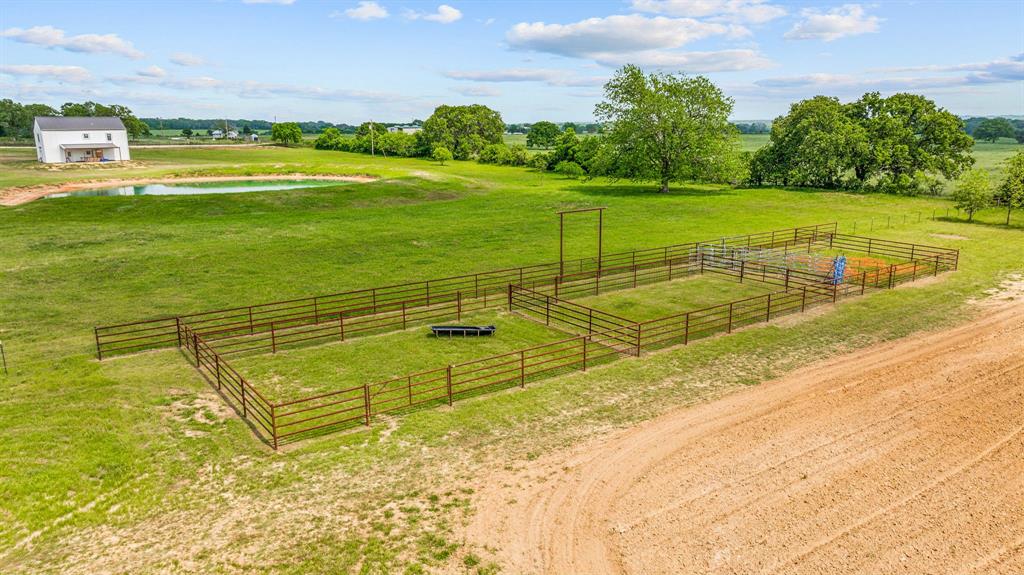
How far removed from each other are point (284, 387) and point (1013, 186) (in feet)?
166

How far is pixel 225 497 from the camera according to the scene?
1011cm

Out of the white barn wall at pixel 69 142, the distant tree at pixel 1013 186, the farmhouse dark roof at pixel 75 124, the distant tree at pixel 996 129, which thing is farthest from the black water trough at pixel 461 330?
the distant tree at pixel 996 129

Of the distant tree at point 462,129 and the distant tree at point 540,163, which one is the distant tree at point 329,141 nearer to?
the distant tree at point 462,129

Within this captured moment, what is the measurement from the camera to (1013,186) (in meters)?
42.5

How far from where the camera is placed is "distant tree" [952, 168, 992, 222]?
Result: 42.4 meters

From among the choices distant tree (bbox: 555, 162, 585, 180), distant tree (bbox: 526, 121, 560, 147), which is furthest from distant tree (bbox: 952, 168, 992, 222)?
distant tree (bbox: 526, 121, 560, 147)

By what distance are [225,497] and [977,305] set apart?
2511 cm

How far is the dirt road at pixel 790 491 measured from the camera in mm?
8703

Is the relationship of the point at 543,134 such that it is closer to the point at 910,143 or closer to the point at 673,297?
the point at 910,143

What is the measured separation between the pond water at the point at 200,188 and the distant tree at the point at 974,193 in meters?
55.0

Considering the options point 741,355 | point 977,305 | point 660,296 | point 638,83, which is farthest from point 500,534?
point 638,83

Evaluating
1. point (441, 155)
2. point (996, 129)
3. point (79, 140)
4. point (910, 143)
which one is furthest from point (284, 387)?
point (996, 129)

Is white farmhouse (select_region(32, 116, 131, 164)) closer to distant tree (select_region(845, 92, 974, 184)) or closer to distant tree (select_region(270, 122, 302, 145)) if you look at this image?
distant tree (select_region(270, 122, 302, 145))

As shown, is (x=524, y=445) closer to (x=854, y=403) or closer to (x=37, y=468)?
(x=854, y=403)
